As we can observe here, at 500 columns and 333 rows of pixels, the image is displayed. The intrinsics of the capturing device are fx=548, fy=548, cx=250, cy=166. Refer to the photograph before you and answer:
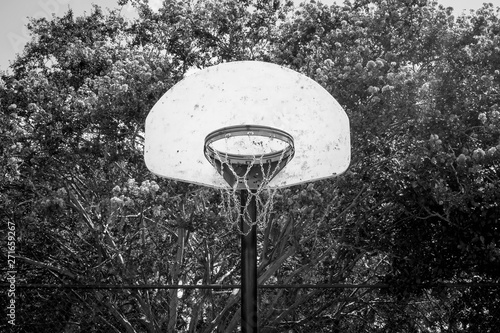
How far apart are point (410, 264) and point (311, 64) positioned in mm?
2213

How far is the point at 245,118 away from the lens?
270 cm

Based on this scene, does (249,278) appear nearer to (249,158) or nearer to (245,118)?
(249,158)

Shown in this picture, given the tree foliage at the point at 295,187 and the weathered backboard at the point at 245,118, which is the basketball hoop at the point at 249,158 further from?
the tree foliage at the point at 295,187

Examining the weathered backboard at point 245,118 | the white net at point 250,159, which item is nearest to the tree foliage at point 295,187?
the weathered backboard at point 245,118

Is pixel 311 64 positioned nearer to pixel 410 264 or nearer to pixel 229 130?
pixel 410 264

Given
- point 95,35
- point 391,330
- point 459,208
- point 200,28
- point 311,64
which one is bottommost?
point 391,330

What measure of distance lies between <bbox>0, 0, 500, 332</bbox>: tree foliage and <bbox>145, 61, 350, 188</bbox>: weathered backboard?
6.28 feet

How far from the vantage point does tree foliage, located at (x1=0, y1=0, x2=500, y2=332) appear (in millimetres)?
5039

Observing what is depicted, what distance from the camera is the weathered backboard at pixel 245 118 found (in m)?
2.72

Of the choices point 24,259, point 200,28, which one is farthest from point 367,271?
point 24,259

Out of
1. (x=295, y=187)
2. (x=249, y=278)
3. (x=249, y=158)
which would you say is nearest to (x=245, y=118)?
(x=249, y=158)

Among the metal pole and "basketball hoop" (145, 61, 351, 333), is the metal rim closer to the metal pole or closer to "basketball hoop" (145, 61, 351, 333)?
"basketball hoop" (145, 61, 351, 333)

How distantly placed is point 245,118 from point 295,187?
2.73 meters

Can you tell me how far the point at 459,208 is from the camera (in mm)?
4930
